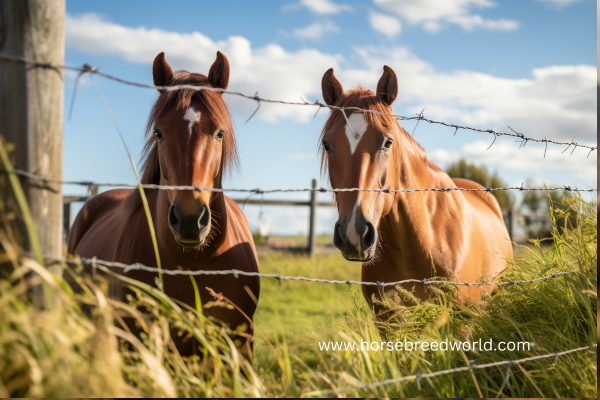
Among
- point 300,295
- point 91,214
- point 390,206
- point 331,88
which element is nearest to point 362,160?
point 390,206

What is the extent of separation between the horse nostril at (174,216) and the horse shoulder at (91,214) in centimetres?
219

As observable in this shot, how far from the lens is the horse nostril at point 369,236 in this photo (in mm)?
2092

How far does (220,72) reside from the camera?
227cm

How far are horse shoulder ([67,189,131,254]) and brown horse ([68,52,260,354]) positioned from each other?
143cm

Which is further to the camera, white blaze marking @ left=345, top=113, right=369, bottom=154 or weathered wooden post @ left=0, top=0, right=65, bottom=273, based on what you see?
white blaze marking @ left=345, top=113, right=369, bottom=154

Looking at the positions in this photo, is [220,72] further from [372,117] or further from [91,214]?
[91,214]

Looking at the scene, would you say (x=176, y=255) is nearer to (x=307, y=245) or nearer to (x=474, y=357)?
(x=474, y=357)

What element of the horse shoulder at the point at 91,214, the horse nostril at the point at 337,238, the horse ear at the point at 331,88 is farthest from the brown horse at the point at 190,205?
the horse shoulder at the point at 91,214

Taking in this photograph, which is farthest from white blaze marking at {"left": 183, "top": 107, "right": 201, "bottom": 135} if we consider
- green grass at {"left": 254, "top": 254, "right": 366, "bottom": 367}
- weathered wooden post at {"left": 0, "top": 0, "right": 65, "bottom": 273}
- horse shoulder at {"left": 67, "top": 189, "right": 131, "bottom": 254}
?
green grass at {"left": 254, "top": 254, "right": 366, "bottom": 367}

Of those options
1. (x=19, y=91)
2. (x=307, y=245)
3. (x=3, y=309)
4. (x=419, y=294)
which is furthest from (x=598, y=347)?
(x=307, y=245)

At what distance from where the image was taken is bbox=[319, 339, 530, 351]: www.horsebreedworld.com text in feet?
5.26

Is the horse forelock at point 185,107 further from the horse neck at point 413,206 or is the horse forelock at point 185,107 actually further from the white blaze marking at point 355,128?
the horse neck at point 413,206

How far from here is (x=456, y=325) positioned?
2119 mm

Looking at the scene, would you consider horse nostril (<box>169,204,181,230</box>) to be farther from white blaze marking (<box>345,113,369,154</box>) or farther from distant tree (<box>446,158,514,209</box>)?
distant tree (<box>446,158,514,209</box>)
